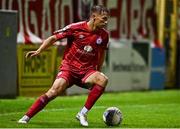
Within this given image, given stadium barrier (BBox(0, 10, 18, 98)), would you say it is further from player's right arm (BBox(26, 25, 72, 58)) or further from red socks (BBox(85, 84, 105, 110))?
red socks (BBox(85, 84, 105, 110))

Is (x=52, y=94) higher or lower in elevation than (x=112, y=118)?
higher

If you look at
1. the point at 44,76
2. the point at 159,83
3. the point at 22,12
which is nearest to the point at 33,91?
the point at 44,76

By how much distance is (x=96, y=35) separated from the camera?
39.7ft

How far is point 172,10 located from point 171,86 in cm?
298

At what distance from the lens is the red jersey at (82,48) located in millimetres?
12039

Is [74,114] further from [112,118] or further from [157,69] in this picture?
[157,69]

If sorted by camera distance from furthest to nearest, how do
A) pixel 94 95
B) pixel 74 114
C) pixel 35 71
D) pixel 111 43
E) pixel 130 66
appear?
pixel 130 66 → pixel 111 43 → pixel 35 71 → pixel 74 114 → pixel 94 95

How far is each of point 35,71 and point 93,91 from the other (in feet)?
32.0

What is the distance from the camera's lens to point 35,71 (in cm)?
2136

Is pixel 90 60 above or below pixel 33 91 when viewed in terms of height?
above

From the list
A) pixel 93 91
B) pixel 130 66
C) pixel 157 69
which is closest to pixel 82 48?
pixel 93 91

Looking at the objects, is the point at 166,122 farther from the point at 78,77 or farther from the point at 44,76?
the point at 44,76

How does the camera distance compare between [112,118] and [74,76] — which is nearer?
[112,118]

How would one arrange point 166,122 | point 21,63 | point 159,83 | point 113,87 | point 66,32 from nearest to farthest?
1. point 66,32
2. point 166,122
3. point 21,63
4. point 113,87
5. point 159,83
